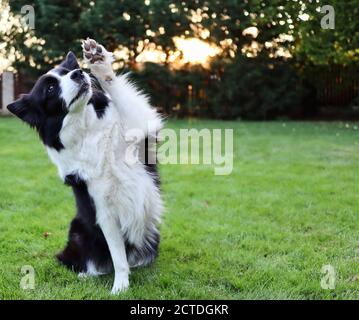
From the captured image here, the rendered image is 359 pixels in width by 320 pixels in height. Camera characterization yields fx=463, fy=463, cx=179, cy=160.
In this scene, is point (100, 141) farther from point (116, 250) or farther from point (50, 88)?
point (116, 250)

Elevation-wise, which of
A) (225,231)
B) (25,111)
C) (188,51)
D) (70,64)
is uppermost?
(188,51)

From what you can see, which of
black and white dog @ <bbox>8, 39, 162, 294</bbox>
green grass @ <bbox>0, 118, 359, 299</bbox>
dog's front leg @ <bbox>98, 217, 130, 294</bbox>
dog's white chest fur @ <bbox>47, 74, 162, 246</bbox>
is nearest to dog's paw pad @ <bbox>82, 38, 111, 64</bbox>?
black and white dog @ <bbox>8, 39, 162, 294</bbox>

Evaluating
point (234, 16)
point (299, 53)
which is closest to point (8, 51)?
point (234, 16)

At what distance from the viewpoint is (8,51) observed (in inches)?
611

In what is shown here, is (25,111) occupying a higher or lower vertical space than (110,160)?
higher

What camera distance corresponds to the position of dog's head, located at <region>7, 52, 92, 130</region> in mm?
2889

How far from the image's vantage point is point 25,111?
2.96 metres

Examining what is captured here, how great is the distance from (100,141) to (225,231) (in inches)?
69.7

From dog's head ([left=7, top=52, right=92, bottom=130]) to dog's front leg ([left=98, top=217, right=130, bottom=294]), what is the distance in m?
0.77

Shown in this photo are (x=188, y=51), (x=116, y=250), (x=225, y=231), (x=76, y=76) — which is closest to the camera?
(x=76, y=76)

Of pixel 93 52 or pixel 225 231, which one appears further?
pixel 225 231

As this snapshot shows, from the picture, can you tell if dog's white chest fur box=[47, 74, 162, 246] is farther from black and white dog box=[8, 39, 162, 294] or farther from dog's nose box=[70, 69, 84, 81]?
dog's nose box=[70, 69, 84, 81]

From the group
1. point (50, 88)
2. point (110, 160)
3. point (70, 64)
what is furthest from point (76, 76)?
point (110, 160)

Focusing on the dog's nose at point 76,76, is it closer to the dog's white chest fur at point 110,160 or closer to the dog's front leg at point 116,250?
the dog's white chest fur at point 110,160
